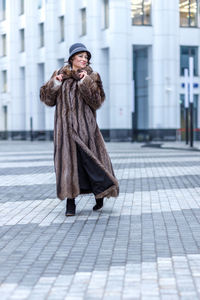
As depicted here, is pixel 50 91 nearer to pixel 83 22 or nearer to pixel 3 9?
pixel 83 22

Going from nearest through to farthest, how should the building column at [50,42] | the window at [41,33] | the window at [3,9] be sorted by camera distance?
1. the building column at [50,42]
2. the window at [41,33]
3. the window at [3,9]

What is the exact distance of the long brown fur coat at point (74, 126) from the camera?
22.0 feet

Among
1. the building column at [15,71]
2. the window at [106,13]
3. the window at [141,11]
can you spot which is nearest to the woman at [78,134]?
the window at [141,11]

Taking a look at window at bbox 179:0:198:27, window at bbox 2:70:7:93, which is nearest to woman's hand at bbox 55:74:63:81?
window at bbox 179:0:198:27

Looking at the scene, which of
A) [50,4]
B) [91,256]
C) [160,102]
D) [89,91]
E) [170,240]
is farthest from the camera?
[50,4]

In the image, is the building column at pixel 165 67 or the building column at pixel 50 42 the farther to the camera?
the building column at pixel 50 42

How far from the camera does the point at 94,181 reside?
673cm

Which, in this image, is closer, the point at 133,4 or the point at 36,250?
the point at 36,250

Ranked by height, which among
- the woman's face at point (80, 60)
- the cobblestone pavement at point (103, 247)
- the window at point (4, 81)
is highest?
the window at point (4, 81)

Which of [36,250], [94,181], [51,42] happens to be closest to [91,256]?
[36,250]

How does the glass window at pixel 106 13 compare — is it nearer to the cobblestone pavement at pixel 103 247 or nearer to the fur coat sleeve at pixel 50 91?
the cobblestone pavement at pixel 103 247

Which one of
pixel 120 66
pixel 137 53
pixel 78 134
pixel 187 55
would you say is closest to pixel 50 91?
pixel 78 134

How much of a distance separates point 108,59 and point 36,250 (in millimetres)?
35523

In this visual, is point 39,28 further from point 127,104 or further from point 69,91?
point 69,91
